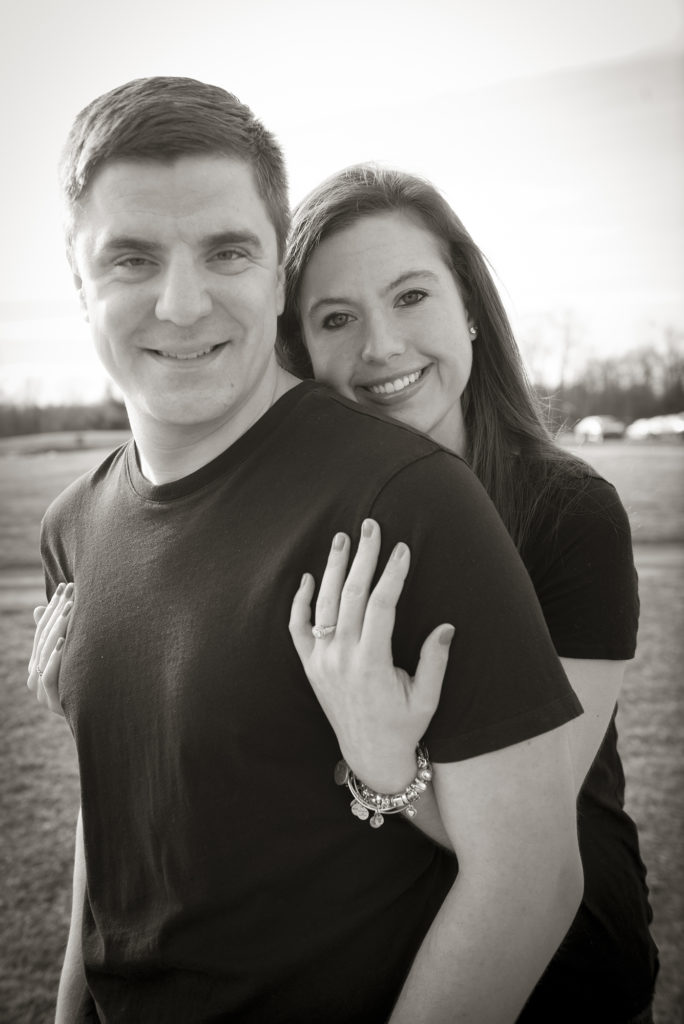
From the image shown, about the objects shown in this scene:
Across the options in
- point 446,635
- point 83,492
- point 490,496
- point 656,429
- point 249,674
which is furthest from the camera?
point 656,429

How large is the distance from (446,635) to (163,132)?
3.32 ft

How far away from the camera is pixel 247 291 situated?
1.57 metres

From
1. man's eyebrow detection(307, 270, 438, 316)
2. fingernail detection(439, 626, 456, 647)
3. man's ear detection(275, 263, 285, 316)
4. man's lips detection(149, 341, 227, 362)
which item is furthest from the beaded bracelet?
man's eyebrow detection(307, 270, 438, 316)

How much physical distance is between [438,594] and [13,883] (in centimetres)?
363

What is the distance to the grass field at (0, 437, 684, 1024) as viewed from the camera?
3.38 metres

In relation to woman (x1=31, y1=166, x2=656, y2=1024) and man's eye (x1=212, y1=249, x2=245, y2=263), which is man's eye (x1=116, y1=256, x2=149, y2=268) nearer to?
man's eye (x1=212, y1=249, x2=245, y2=263)

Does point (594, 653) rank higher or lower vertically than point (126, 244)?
lower

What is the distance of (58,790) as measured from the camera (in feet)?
16.0

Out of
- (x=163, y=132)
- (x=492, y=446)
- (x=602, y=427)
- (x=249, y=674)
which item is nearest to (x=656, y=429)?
(x=602, y=427)

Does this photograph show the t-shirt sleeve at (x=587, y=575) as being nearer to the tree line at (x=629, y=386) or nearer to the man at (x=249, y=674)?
the man at (x=249, y=674)

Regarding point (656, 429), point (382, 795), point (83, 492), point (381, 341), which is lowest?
point (656, 429)

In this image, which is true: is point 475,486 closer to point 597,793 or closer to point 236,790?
point 236,790

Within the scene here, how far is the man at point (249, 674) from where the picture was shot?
129cm

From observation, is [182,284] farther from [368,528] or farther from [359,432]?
[368,528]
